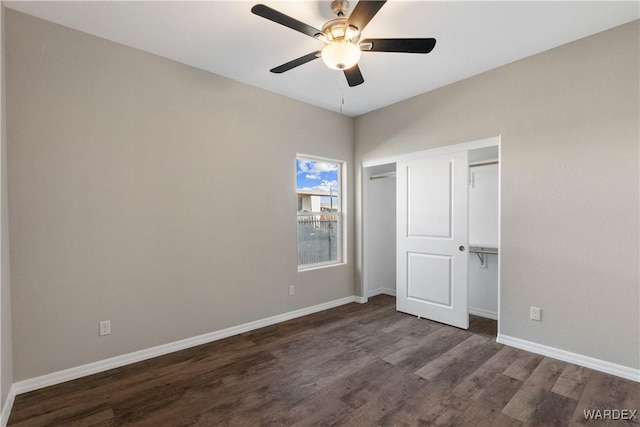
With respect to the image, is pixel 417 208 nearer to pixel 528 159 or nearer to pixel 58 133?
pixel 528 159

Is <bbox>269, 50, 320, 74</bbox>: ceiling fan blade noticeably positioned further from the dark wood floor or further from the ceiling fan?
the dark wood floor

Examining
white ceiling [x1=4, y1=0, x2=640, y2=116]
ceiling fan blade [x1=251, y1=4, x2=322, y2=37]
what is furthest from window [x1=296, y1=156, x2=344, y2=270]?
ceiling fan blade [x1=251, y1=4, x2=322, y2=37]

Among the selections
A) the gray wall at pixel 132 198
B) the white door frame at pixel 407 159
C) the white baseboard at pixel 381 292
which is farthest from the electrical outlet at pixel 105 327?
the white baseboard at pixel 381 292

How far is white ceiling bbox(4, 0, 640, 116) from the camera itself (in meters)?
2.16

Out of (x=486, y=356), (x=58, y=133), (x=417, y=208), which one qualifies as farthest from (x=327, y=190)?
(x=58, y=133)

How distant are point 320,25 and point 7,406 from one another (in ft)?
11.3

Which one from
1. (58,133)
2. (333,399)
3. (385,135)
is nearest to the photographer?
(333,399)

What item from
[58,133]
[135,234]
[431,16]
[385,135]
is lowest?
[135,234]

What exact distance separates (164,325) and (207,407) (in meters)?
1.09

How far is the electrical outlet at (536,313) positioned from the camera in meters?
2.83

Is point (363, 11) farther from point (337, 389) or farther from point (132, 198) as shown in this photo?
point (337, 389)

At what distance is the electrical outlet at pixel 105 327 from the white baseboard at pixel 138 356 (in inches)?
9.0

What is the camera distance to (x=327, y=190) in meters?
4.40

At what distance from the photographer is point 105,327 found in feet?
8.35
